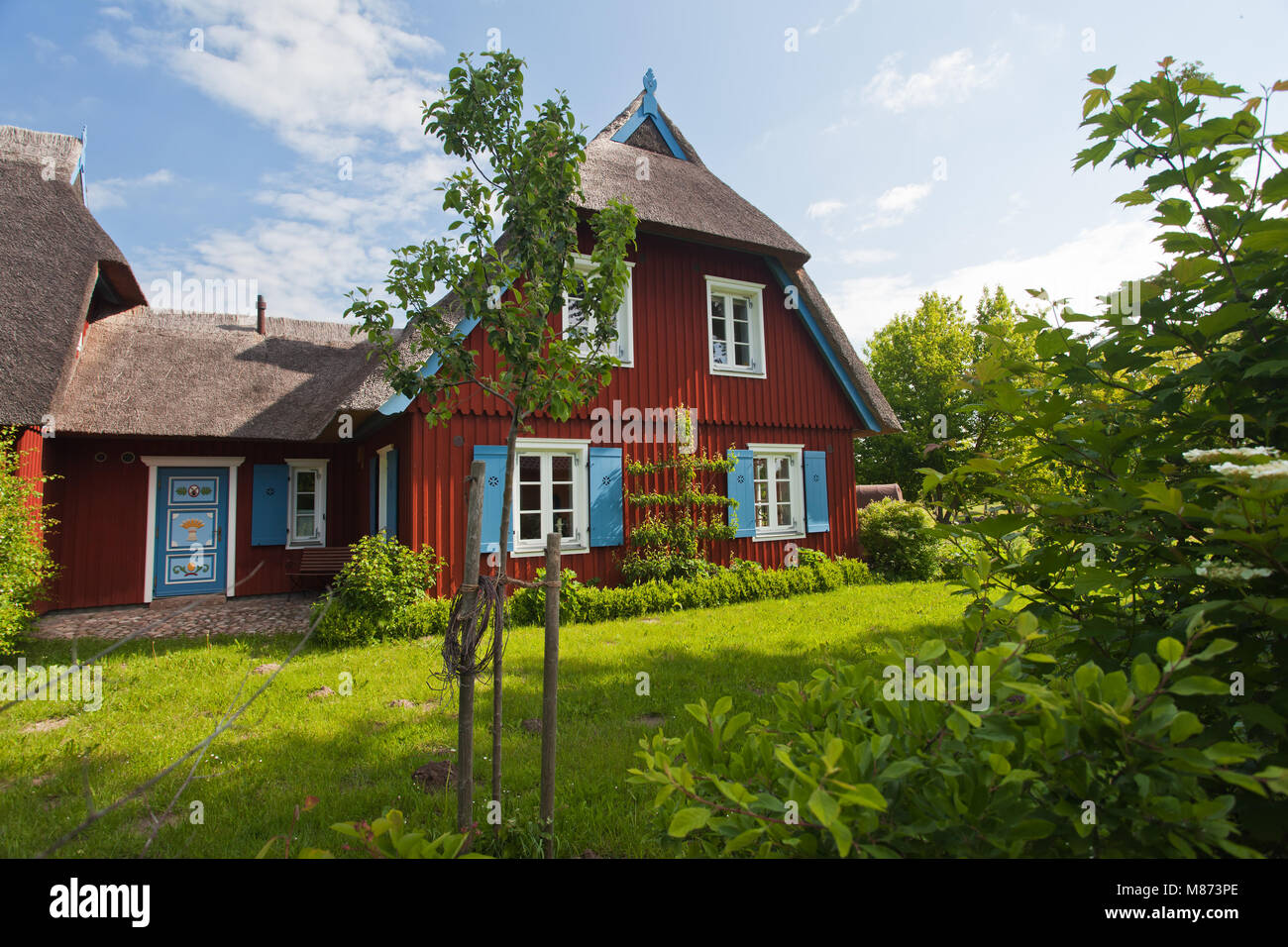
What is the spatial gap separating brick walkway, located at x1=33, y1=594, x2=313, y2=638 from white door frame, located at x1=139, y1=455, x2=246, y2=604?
0.49 metres

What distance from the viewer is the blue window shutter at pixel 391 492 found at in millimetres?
9062

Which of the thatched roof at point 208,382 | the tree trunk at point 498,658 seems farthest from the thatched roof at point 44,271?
the tree trunk at point 498,658

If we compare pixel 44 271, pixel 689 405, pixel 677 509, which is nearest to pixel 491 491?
pixel 677 509

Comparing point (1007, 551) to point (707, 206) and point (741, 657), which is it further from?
point (707, 206)

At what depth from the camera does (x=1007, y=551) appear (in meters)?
1.76

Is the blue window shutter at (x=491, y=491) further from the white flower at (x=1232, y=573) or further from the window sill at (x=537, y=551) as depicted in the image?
the white flower at (x=1232, y=573)

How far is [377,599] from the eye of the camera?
7.20 meters

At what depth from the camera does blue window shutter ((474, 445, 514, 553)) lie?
8195 millimetres

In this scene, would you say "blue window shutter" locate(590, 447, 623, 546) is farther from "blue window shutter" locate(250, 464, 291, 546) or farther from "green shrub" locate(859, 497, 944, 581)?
"blue window shutter" locate(250, 464, 291, 546)

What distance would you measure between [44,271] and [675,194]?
10040mm

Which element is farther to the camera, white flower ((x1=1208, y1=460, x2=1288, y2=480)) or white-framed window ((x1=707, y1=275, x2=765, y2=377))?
white-framed window ((x1=707, y1=275, x2=765, y2=377))
